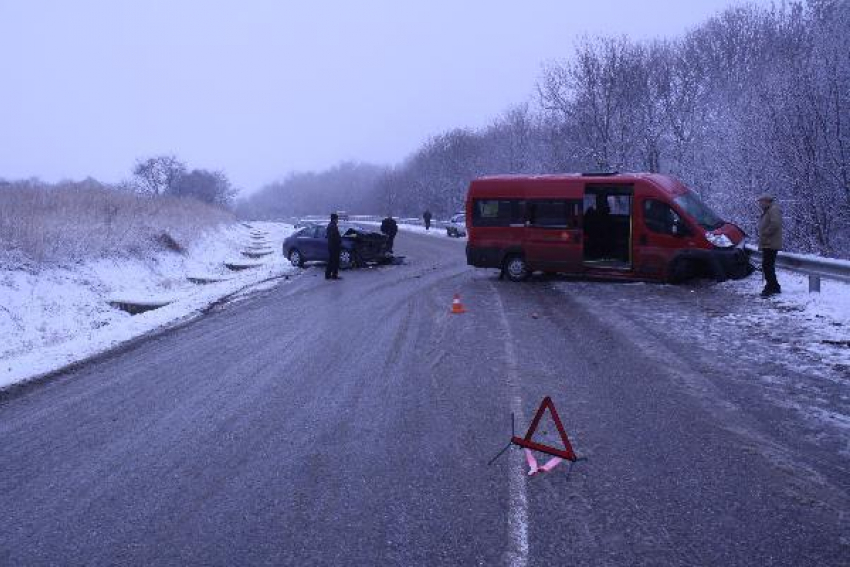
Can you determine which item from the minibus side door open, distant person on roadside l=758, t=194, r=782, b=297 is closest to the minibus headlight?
distant person on roadside l=758, t=194, r=782, b=297

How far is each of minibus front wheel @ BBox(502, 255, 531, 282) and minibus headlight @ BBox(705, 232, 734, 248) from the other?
15.4 ft

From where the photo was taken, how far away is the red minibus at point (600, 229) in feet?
48.9

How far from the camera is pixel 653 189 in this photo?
50.3 feet

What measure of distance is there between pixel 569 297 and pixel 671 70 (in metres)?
33.4


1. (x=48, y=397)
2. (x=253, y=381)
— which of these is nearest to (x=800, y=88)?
(x=253, y=381)

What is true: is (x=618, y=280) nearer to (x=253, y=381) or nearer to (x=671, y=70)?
(x=253, y=381)

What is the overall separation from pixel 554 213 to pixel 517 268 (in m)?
1.83

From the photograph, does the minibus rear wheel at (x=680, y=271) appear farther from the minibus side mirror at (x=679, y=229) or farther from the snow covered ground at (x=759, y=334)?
the minibus side mirror at (x=679, y=229)

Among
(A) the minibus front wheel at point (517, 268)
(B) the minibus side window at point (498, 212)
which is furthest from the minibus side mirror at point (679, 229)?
(A) the minibus front wheel at point (517, 268)

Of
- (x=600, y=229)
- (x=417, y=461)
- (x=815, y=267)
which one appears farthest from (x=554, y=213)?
(x=417, y=461)

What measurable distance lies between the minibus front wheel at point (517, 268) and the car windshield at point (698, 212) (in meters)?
4.23

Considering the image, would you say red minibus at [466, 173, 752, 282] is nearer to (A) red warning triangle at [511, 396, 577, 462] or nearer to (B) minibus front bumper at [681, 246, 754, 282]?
(B) minibus front bumper at [681, 246, 754, 282]

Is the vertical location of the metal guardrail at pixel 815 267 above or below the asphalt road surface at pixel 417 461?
above

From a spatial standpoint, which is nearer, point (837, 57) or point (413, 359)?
point (413, 359)
